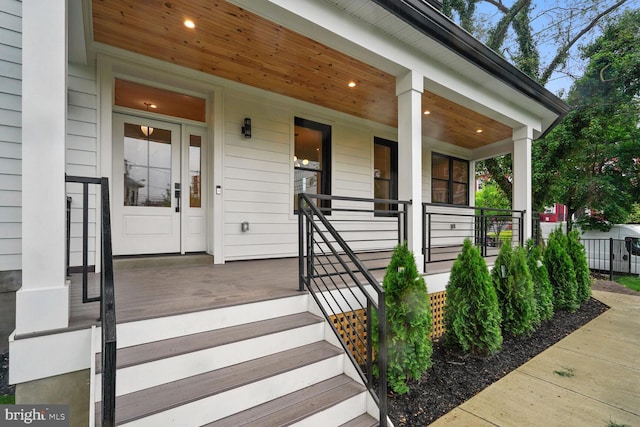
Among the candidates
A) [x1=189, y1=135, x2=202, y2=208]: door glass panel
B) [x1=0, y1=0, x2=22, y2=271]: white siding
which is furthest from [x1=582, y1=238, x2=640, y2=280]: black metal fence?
[x1=0, y1=0, x2=22, y2=271]: white siding

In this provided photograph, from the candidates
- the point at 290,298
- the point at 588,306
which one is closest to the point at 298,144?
the point at 290,298

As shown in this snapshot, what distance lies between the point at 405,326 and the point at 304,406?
1.02 metres

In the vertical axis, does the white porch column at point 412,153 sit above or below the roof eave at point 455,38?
below

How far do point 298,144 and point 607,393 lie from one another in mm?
4801

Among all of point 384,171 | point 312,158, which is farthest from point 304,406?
point 384,171

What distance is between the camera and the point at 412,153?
360 cm

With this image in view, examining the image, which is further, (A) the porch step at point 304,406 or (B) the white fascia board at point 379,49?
(B) the white fascia board at point 379,49

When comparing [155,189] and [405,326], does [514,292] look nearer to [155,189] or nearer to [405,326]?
[405,326]

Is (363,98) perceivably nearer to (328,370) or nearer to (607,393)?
(328,370)

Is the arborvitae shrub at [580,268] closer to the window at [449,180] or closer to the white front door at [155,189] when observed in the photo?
the window at [449,180]

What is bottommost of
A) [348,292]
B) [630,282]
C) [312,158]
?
[630,282]

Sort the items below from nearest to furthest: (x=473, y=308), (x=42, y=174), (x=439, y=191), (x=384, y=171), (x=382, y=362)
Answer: (x=42, y=174) → (x=382, y=362) → (x=473, y=308) → (x=384, y=171) → (x=439, y=191)

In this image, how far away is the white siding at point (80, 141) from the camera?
3.37 m

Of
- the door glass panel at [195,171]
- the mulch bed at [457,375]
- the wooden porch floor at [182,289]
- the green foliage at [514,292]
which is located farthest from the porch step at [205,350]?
the door glass panel at [195,171]
